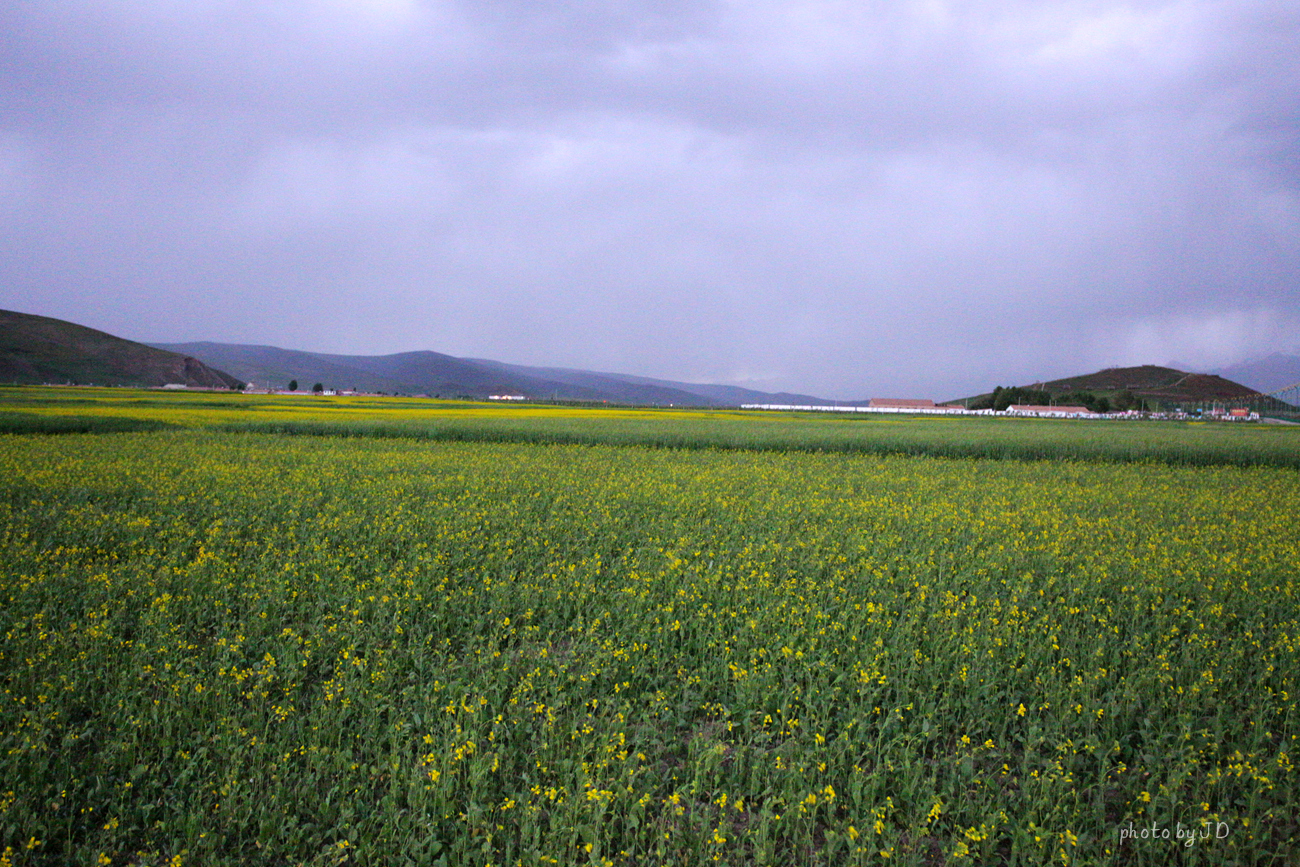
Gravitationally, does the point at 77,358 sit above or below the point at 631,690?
above

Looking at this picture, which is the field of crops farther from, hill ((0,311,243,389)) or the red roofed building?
hill ((0,311,243,389))

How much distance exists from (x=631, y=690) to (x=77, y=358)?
21914cm

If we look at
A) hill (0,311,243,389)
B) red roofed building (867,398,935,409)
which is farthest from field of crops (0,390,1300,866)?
hill (0,311,243,389)

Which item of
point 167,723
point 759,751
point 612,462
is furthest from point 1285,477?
point 167,723

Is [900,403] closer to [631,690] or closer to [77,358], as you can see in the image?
[631,690]

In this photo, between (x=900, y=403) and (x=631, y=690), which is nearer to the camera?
(x=631, y=690)

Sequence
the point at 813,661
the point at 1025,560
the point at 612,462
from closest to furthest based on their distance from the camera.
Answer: the point at 813,661 < the point at 1025,560 < the point at 612,462

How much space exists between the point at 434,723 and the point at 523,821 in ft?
4.48

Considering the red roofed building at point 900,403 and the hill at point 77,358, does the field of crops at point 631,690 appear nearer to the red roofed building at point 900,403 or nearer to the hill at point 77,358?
the red roofed building at point 900,403

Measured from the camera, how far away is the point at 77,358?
16300 centimetres

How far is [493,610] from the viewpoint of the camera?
699 centimetres

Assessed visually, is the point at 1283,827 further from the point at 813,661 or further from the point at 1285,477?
the point at 1285,477

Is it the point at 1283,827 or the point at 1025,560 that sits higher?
the point at 1025,560

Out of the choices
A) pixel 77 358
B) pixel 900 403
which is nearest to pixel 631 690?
pixel 900 403
